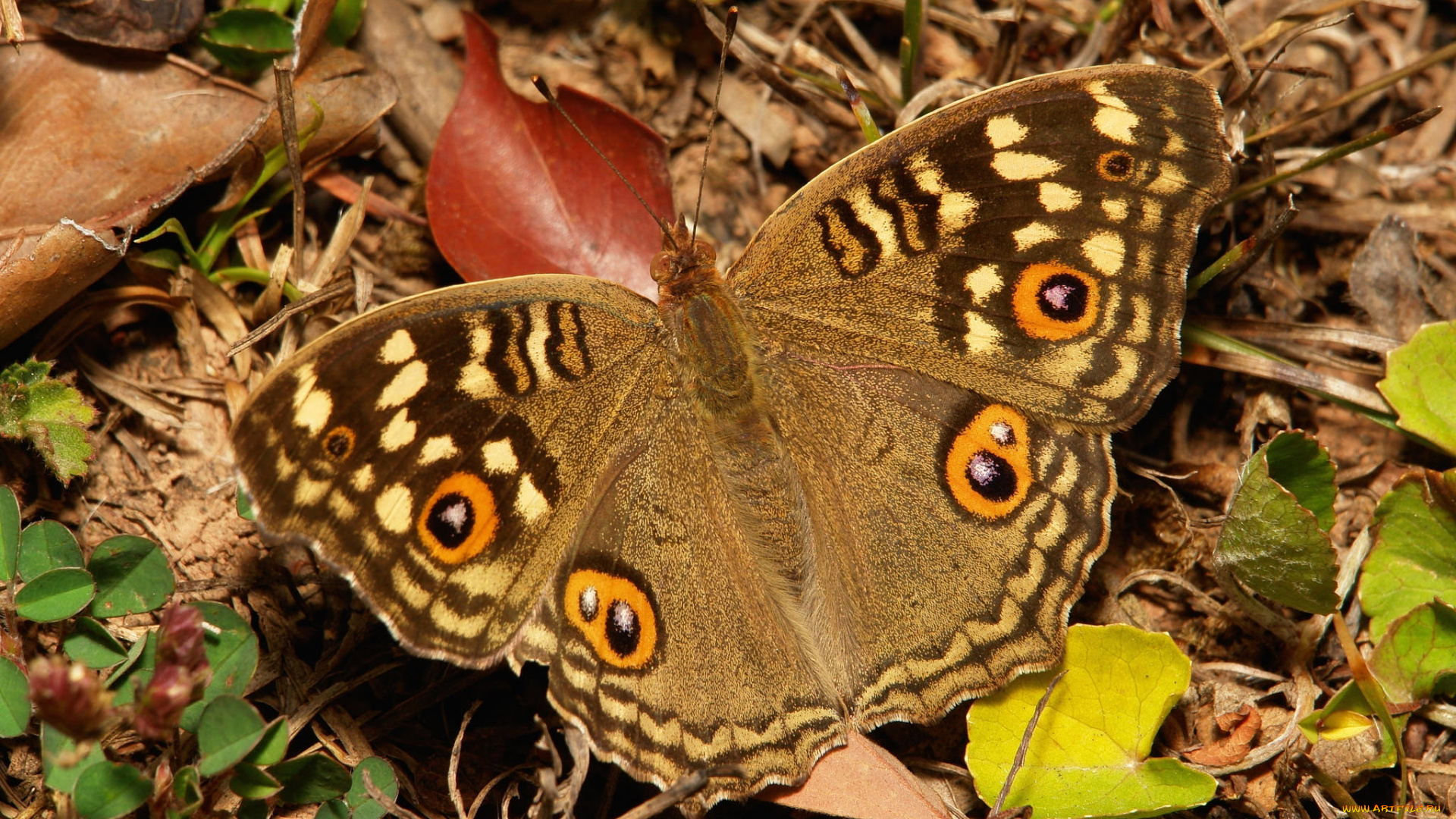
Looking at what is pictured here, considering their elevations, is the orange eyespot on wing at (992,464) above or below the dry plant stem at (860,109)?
below

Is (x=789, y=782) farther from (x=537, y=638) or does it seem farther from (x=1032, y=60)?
(x=1032, y=60)

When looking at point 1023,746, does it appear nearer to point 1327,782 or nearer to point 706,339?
point 1327,782

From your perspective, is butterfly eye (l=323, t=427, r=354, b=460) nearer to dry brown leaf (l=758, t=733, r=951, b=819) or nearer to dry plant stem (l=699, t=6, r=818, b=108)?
dry brown leaf (l=758, t=733, r=951, b=819)

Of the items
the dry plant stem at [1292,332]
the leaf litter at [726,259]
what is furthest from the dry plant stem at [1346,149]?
the dry plant stem at [1292,332]

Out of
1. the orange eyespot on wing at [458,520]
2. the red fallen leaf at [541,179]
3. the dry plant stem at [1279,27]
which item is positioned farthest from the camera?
A: the dry plant stem at [1279,27]

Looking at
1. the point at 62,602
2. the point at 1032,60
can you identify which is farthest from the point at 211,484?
the point at 1032,60

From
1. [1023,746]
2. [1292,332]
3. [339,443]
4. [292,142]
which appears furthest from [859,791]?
[292,142]

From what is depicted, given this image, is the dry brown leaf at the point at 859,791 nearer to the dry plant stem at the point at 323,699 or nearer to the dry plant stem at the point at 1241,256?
the dry plant stem at the point at 323,699
